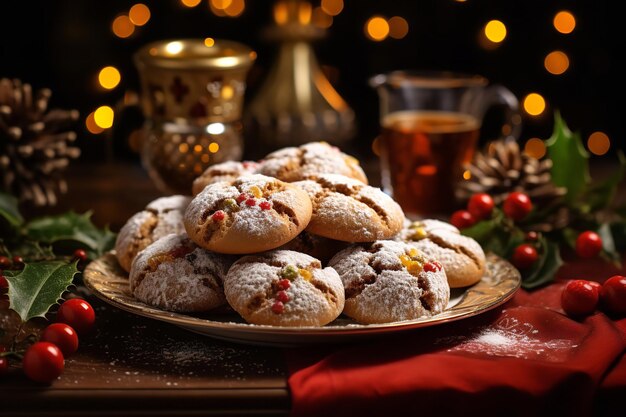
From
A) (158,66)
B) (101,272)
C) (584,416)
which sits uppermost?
(158,66)

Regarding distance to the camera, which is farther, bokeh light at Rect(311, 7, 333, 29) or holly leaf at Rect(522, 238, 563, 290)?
bokeh light at Rect(311, 7, 333, 29)

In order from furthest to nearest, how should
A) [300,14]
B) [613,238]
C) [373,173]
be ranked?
[300,14]
[373,173]
[613,238]

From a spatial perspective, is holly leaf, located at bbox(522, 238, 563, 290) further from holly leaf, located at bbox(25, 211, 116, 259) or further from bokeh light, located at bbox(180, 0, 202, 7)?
bokeh light, located at bbox(180, 0, 202, 7)

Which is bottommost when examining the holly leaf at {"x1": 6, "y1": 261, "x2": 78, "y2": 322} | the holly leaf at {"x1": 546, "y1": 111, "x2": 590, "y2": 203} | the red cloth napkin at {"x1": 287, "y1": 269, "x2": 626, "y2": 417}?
the red cloth napkin at {"x1": 287, "y1": 269, "x2": 626, "y2": 417}

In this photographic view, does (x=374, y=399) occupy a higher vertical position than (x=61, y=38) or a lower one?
lower

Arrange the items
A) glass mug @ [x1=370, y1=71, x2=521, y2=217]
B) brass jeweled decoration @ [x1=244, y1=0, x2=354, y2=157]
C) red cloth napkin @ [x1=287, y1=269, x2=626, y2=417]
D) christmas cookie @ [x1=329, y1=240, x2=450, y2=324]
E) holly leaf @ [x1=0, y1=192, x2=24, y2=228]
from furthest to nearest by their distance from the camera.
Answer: brass jeweled decoration @ [x1=244, y1=0, x2=354, y2=157] < glass mug @ [x1=370, y1=71, x2=521, y2=217] < holly leaf @ [x1=0, y1=192, x2=24, y2=228] < christmas cookie @ [x1=329, y1=240, x2=450, y2=324] < red cloth napkin @ [x1=287, y1=269, x2=626, y2=417]

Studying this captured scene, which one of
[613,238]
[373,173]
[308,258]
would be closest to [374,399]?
[308,258]

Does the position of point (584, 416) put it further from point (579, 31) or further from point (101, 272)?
point (579, 31)

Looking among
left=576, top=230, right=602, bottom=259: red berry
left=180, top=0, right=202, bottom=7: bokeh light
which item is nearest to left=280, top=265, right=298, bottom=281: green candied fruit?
left=576, top=230, right=602, bottom=259: red berry
